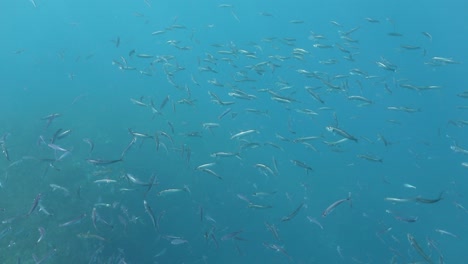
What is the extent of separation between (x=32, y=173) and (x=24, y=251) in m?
3.69

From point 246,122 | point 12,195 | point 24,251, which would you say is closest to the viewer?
point 24,251

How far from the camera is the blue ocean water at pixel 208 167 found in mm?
10820

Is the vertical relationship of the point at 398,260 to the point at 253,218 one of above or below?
below

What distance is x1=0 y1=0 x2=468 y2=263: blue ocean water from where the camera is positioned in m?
10.8

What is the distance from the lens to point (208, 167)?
46.4 ft

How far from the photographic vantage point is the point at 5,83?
2214 cm

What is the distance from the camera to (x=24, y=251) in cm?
1020

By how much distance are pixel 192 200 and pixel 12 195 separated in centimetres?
614

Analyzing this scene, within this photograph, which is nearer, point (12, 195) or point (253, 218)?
point (12, 195)

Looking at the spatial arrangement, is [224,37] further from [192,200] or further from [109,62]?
[192,200]

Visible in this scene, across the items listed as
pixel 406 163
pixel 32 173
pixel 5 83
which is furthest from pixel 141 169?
pixel 406 163

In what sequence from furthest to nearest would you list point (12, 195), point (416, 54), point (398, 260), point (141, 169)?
point (416, 54) < point (398, 260) < point (141, 169) < point (12, 195)

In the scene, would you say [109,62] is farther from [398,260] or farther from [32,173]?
[398,260]

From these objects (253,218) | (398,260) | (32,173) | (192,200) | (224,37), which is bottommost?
(224,37)
